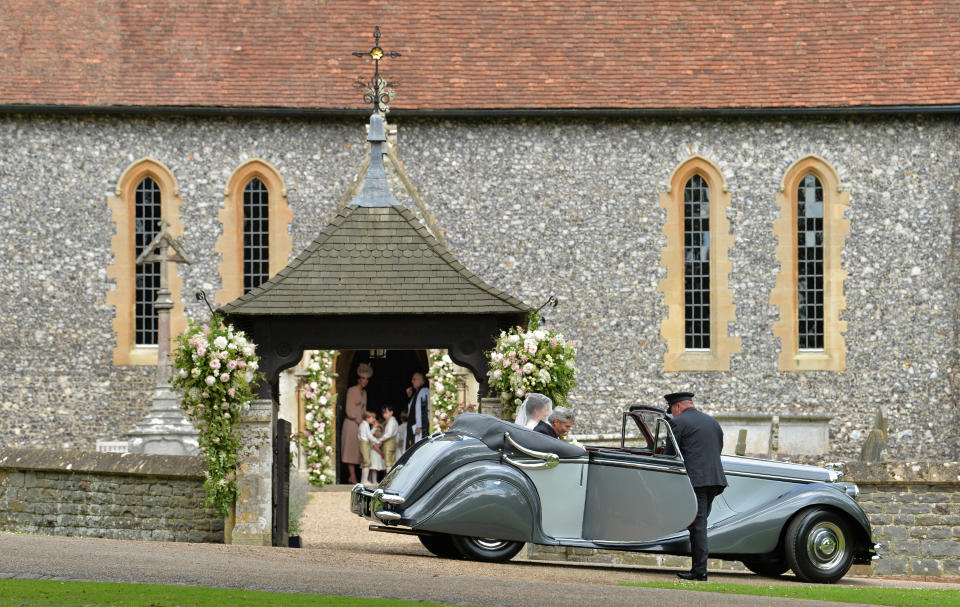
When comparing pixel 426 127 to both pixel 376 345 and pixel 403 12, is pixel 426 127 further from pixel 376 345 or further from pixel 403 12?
pixel 376 345

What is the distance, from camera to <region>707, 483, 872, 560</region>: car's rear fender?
41.6ft

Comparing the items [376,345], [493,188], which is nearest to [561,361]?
[376,345]

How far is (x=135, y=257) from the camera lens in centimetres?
2411

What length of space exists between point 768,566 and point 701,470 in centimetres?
159

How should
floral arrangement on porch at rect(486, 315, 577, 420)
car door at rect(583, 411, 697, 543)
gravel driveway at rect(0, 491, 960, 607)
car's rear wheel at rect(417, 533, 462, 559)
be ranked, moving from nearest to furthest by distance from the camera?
gravel driveway at rect(0, 491, 960, 607)
car door at rect(583, 411, 697, 543)
car's rear wheel at rect(417, 533, 462, 559)
floral arrangement on porch at rect(486, 315, 577, 420)

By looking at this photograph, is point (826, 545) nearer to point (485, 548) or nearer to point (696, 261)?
point (485, 548)

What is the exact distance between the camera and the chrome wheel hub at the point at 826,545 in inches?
Result: 499

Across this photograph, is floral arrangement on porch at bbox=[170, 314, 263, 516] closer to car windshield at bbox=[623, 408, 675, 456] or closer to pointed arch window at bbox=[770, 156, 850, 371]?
car windshield at bbox=[623, 408, 675, 456]

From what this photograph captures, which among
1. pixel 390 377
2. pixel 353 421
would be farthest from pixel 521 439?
pixel 390 377

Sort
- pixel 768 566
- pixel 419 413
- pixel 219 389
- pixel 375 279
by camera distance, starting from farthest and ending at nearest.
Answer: pixel 419 413 → pixel 375 279 → pixel 219 389 → pixel 768 566

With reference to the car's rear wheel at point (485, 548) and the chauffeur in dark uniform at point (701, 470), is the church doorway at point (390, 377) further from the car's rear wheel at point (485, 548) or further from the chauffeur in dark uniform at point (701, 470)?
the chauffeur in dark uniform at point (701, 470)

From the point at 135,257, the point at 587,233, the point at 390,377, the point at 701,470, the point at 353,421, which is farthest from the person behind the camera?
the point at 390,377

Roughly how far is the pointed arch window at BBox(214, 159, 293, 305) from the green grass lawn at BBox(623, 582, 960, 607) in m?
13.6

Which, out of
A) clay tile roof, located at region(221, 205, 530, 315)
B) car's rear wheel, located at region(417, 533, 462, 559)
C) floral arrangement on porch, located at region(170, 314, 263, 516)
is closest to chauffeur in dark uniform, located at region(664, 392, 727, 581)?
car's rear wheel, located at region(417, 533, 462, 559)
